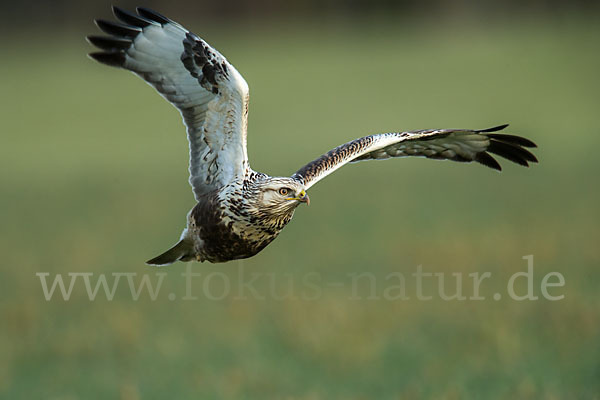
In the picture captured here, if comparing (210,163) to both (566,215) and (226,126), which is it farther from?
(566,215)

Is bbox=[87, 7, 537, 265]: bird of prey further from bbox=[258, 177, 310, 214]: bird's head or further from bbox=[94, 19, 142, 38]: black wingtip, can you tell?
bbox=[258, 177, 310, 214]: bird's head

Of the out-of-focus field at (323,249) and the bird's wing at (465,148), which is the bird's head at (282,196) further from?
the out-of-focus field at (323,249)

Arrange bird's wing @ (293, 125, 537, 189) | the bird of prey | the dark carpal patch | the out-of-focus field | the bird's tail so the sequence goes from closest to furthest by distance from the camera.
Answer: the bird's tail < the bird of prey < the dark carpal patch < bird's wing @ (293, 125, 537, 189) < the out-of-focus field

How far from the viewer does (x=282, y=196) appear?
11.5ft

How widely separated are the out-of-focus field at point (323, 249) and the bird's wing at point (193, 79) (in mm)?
4338

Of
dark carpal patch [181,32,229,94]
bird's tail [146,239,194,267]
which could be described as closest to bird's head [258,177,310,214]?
bird's tail [146,239,194,267]

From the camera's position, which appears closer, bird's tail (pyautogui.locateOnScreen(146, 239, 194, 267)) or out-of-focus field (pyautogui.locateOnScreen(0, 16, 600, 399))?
bird's tail (pyautogui.locateOnScreen(146, 239, 194, 267))

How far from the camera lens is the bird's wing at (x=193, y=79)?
421 cm

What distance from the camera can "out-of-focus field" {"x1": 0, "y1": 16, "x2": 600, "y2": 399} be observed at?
893cm

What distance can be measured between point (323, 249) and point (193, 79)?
977cm

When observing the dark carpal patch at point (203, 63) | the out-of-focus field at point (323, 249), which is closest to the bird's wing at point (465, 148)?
the dark carpal patch at point (203, 63)

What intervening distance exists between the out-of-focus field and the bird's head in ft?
15.4

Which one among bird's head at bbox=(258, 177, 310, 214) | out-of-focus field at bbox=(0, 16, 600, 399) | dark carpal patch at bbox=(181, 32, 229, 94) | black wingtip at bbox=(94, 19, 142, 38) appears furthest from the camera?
out-of-focus field at bbox=(0, 16, 600, 399)

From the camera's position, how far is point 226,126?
4301mm
